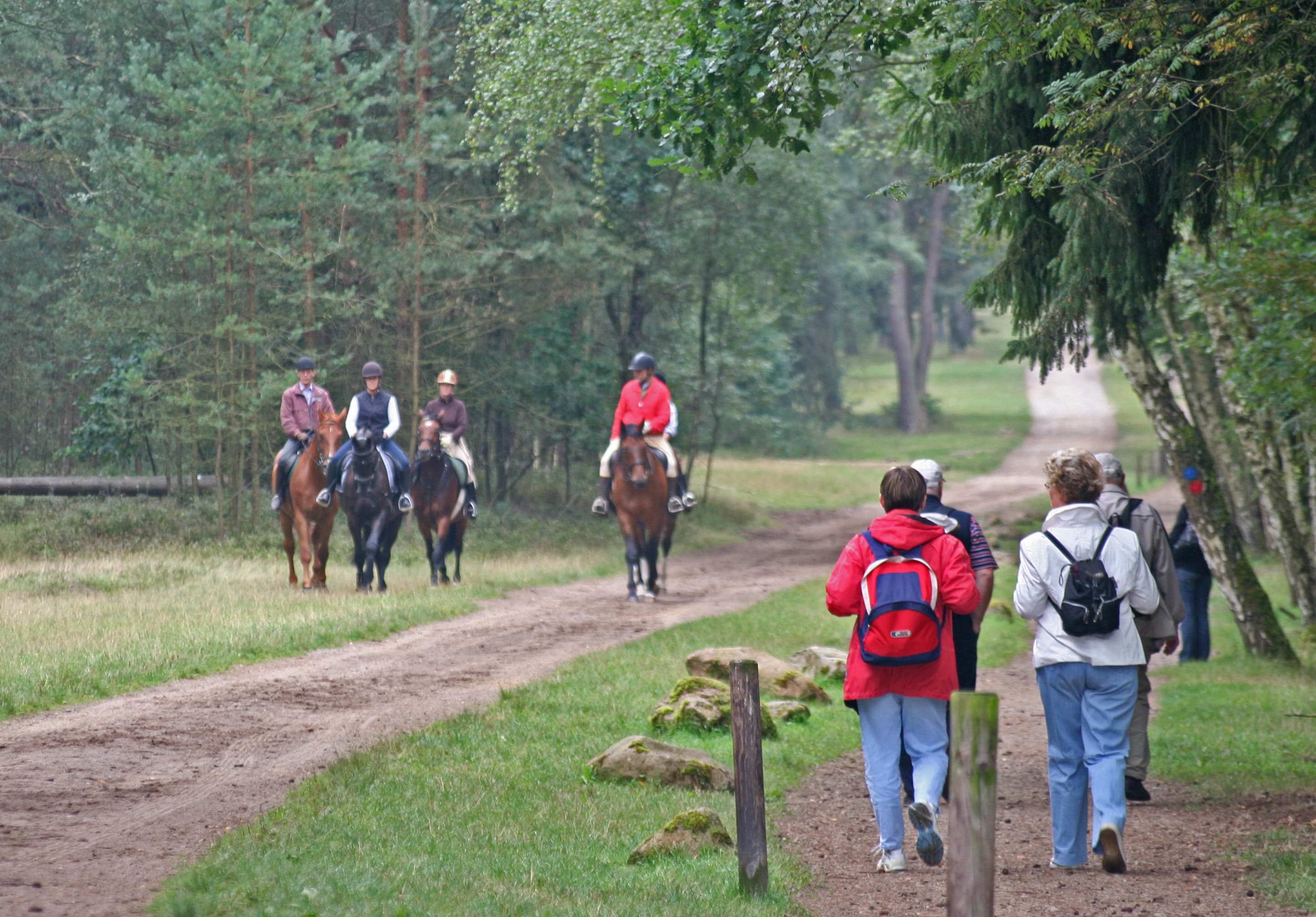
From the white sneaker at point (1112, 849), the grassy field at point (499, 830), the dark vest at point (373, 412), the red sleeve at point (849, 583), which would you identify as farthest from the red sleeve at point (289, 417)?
the white sneaker at point (1112, 849)

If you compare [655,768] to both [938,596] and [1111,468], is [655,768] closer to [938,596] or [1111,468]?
[938,596]

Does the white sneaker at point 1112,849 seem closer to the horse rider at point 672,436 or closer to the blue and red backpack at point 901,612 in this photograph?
the blue and red backpack at point 901,612

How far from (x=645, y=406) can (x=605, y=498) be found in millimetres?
1470

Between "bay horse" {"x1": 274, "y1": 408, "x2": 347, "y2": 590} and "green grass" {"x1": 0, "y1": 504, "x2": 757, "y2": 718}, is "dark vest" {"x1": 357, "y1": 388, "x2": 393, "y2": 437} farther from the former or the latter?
"green grass" {"x1": 0, "y1": 504, "x2": 757, "y2": 718}

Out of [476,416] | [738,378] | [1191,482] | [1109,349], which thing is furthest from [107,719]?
[738,378]

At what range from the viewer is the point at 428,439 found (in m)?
18.5

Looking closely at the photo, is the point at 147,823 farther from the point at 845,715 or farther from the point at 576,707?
the point at 845,715

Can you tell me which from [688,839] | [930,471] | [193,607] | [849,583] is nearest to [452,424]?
[193,607]

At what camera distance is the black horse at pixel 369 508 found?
688 inches

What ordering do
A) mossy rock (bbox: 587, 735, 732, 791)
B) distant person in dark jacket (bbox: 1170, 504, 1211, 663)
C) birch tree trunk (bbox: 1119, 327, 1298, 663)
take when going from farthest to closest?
distant person in dark jacket (bbox: 1170, 504, 1211, 663) → birch tree trunk (bbox: 1119, 327, 1298, 663) → mossy rock (bbox: 587, 735, 732, 791)

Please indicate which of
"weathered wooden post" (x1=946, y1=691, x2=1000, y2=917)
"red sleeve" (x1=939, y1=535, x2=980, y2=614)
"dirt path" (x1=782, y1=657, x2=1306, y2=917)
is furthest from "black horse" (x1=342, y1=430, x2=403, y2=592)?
"weathered wooden post" (x1=946, y1=691, x2=1000, y2=917)

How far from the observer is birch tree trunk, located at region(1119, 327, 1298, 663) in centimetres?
1401

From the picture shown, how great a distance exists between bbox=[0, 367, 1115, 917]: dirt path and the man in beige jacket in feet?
16.4

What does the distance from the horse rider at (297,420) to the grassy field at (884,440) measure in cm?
1953
